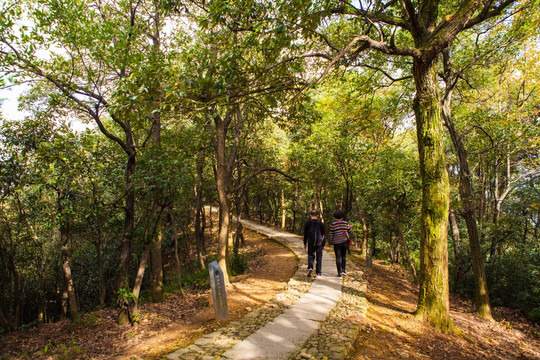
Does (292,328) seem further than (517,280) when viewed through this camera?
No

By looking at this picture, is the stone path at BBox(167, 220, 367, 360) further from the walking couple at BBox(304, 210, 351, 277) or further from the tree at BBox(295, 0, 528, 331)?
the tree at BBox(295, 0, 528, 331)

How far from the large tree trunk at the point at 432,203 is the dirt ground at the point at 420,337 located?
410 millimetres

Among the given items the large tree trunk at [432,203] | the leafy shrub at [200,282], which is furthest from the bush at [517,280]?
the leafy shrub at [200,282]

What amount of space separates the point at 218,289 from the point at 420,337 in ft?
12.0

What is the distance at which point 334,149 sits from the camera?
37.2ft

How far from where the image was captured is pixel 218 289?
543 cm

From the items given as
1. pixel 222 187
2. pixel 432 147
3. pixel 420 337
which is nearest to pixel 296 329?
pixel 420 337

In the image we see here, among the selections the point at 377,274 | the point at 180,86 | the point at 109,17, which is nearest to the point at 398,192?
the point at 377,274

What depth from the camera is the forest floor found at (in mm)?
4727

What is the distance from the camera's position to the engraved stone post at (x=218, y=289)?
5367 millimetres

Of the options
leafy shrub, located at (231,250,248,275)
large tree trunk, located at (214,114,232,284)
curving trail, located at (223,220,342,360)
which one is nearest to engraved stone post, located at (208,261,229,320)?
curving trail, located at (223,220,342,360)

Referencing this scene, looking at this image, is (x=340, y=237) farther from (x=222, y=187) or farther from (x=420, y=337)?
(x=222, y=187)

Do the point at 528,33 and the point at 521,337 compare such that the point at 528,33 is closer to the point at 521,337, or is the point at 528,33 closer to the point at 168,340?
the point at 521,337

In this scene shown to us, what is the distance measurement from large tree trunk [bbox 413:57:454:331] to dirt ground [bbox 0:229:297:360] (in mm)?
3604
